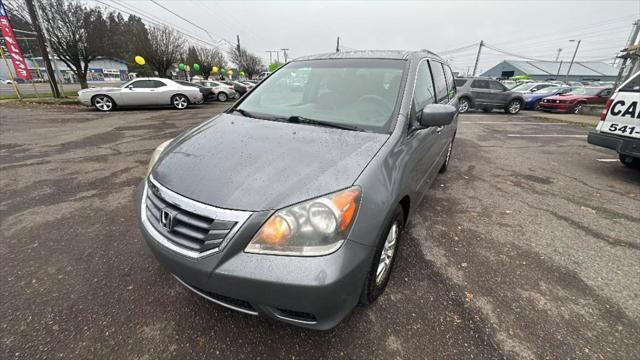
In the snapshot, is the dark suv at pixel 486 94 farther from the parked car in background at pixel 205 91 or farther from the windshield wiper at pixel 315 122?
the parked car in background at pixel 205 91

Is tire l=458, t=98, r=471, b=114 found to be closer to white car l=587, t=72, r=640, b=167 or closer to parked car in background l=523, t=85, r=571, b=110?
parked car in background l=523, t=85, r=571, b=110

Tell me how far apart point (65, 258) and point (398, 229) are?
9.28ft

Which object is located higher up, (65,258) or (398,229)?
(398,229)

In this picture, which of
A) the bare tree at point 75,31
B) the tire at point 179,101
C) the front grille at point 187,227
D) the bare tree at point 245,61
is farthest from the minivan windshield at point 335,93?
the bare tree at point 245,61

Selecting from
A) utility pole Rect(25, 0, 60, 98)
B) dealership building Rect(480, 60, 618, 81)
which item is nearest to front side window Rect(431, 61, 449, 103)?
utility pole Rect(25, 0, 60, 98)

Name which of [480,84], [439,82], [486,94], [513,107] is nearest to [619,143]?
[439,82]

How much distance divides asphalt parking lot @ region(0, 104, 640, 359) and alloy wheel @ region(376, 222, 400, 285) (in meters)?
0.21

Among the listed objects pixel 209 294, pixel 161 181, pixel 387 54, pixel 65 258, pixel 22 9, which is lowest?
pixel 65 258

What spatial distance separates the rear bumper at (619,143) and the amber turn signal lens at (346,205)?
4.99 m

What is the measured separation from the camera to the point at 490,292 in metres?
2.00

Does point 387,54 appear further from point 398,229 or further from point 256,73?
point 256,73

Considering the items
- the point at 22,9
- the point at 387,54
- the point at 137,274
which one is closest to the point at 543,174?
the point at 387,54

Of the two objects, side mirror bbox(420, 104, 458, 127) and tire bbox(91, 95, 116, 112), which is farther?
tire bbox(91, 95, 116, 112)

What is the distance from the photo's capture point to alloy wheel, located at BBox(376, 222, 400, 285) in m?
1.79
